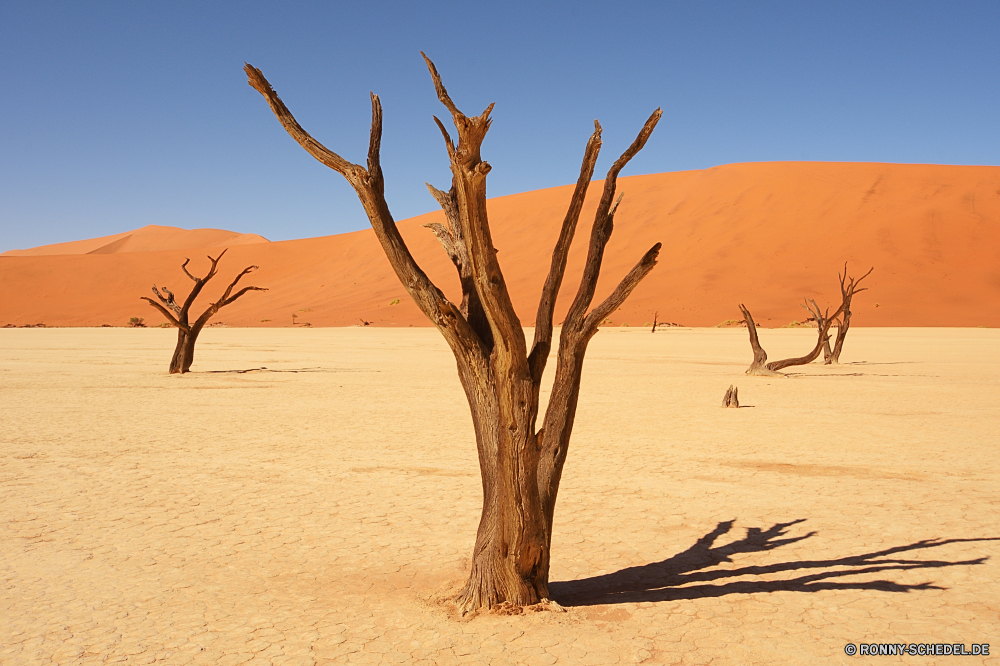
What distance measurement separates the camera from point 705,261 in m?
53.8

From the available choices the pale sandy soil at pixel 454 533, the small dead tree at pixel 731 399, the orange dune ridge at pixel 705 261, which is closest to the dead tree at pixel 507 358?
the pale sandy soil at pixel 454 533

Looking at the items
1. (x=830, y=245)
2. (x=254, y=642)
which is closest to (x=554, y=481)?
(x=254, y=642)

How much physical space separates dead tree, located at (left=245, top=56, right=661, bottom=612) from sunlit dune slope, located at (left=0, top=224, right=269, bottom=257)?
140 meters

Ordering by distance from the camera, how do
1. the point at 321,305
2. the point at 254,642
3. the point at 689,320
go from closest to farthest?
1. the point at 254,642
2. the point at 689,320
3. the point at 321,305

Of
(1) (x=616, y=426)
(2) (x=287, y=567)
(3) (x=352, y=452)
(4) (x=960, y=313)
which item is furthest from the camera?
(4) (x=960, y=313)

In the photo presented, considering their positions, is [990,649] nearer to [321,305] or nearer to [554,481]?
[554,481]

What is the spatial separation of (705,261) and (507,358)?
52537 millimetres

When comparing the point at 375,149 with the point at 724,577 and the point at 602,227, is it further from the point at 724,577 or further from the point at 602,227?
the point at 724,577

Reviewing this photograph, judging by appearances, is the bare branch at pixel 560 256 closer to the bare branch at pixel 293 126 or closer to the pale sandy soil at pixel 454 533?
the bare branch at pixel 293 126

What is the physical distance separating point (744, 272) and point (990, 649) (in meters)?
49.6

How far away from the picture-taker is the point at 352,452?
8.26 metres

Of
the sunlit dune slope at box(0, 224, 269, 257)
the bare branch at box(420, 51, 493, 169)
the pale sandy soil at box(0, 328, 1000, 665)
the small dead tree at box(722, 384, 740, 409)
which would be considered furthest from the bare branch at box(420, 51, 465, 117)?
the sunlit dune slope at box(0, 224, 269, 257)

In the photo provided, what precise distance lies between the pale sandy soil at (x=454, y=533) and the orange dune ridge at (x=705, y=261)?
34.6 m

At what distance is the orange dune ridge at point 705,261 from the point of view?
45.5 m
